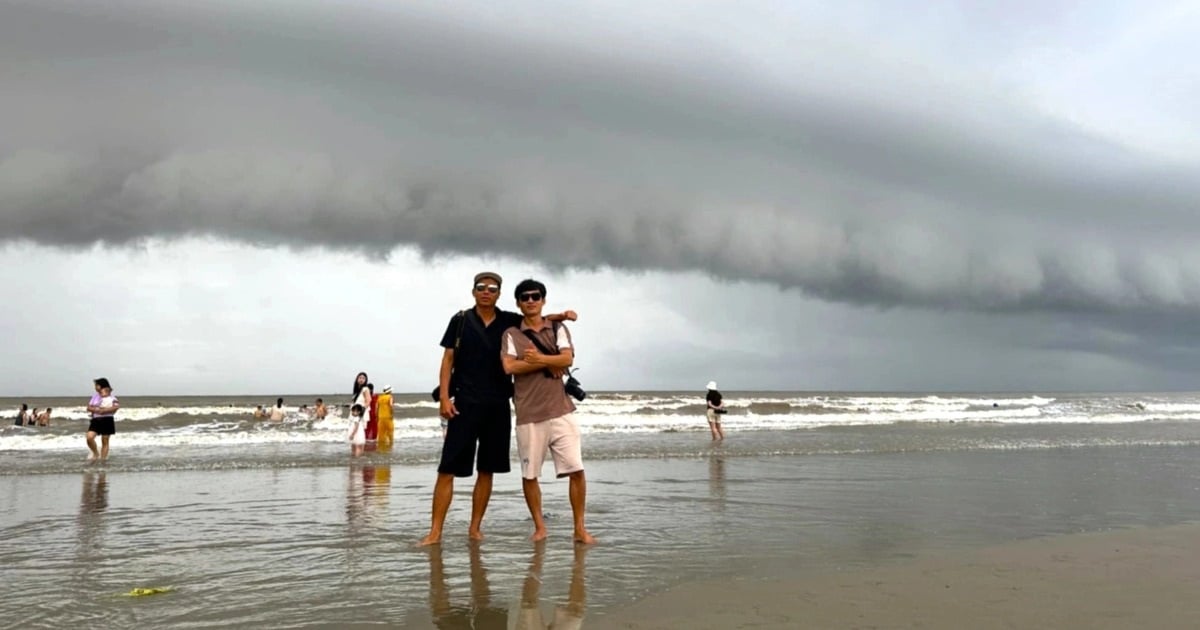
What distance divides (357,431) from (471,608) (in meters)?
12.5

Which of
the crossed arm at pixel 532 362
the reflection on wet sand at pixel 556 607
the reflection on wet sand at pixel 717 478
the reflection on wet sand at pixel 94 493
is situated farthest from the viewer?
the reflection on wet sand at pixel 717 478

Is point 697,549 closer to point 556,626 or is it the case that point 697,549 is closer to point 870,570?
point 870,570

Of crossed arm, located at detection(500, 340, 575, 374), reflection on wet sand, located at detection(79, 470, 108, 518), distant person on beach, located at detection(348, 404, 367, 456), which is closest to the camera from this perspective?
crossed arm, located at detection(500, 340, 575, 374)

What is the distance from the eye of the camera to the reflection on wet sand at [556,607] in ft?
12.6

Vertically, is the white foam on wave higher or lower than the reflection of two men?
lower

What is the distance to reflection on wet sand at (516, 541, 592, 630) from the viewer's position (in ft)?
12.6

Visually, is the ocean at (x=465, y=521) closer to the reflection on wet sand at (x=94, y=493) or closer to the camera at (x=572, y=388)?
the reflection on wet sand at (x=94, y=493)

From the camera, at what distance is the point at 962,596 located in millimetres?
4402

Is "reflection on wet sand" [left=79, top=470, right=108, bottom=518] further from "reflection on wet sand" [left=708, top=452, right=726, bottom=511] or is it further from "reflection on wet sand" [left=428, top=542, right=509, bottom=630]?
"reflection on wet sand" [left=708, top=452, right=726, bottom=511]

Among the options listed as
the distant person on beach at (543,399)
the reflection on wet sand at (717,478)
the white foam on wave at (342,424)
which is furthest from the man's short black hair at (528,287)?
the white foam on wave at (342,424)

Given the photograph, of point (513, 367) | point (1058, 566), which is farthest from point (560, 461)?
point (1058, 566)

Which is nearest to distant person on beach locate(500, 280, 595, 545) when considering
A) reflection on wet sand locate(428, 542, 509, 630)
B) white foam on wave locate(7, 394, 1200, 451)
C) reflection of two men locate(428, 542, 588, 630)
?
reflection of two men locate(428, 542, 588, 630)

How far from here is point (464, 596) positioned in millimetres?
4395

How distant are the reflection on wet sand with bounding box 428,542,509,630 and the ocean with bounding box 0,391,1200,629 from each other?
0.06 feet
